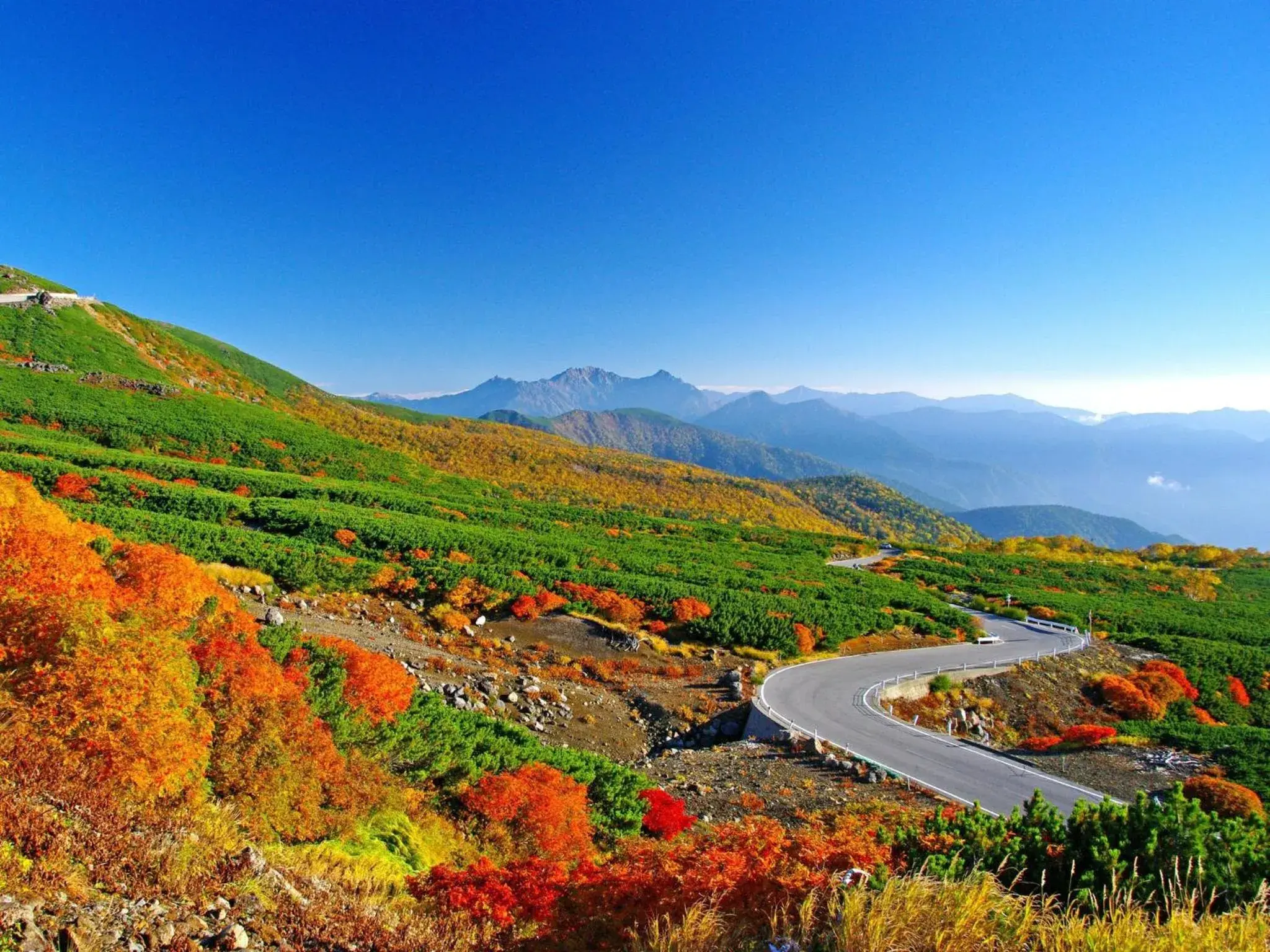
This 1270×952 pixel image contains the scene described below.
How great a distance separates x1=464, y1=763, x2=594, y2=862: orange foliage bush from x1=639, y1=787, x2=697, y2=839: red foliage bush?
1727mm

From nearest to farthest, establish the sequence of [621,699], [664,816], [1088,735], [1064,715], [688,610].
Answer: [664,816], [1088,735], [621,699], [1064,715], [688,610]

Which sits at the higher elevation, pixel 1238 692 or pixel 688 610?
pixel 688 610

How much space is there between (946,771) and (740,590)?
2299 cm

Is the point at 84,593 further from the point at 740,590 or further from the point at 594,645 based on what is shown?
the point at 740,590

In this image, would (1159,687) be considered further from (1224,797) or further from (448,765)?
(448,765)

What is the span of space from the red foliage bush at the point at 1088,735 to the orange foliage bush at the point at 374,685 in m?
22.9

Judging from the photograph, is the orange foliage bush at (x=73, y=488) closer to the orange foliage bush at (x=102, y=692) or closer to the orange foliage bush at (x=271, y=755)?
the orange foliage bush at (x=102, y=692)

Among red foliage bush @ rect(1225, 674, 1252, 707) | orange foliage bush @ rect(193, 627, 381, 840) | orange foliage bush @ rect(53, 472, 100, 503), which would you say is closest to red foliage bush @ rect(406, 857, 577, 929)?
orange foliage bush @ rect(193, 627, 381, 840)

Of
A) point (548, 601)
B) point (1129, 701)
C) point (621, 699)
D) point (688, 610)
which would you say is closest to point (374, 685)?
point (621, 699)

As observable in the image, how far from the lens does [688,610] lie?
32281 mm

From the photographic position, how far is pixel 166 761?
26.2 feet

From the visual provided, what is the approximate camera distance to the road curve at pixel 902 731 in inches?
676

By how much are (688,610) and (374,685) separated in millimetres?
20409

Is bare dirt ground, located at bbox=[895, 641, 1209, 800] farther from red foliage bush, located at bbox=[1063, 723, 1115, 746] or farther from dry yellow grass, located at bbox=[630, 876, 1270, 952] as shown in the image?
dry yellow grass, located at bbox=[630, 876, 1270, 952]
